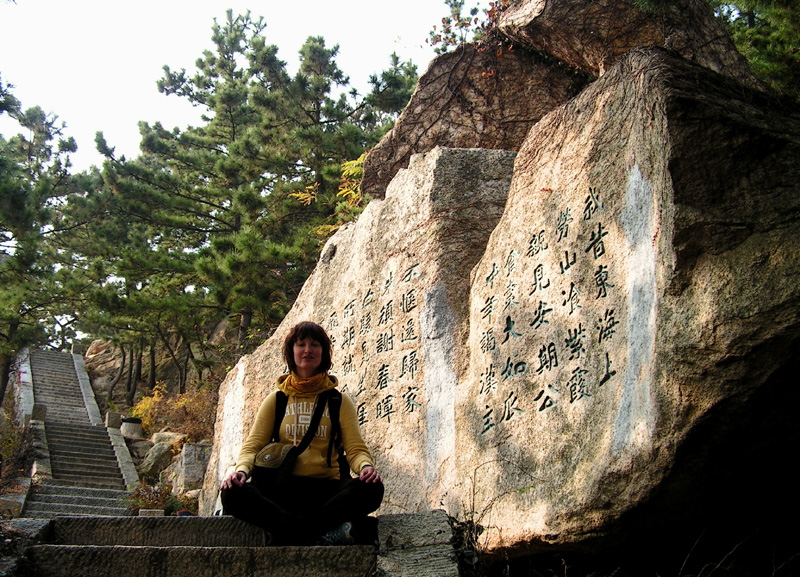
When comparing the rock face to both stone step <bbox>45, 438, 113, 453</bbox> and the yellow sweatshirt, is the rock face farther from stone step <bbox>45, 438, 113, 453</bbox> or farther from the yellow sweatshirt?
stone step <bbox>45, 438, 113, 453</bbox>

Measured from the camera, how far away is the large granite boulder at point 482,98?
21.5ft

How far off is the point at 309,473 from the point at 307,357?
58 cm

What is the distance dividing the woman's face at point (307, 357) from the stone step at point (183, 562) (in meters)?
0.94

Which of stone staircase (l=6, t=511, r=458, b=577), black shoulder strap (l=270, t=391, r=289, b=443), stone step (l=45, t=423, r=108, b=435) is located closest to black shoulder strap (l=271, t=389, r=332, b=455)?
black shoulder strap (l=270, t=391, r=289, b=443)

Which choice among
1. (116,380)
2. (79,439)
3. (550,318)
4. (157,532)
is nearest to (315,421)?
(157,532)

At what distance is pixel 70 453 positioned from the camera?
46.8 ft

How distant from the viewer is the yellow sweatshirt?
3.19 meters

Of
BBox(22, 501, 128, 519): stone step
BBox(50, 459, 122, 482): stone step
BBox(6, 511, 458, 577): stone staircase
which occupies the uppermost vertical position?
BBox(6, 511, 458, 577): stone staircase

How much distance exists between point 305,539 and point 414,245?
295cm

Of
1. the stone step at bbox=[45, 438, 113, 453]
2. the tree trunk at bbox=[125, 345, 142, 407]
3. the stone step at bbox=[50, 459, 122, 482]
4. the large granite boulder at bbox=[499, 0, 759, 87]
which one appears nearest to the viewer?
the large granite boulder at bbox=[499, 0, 759, 87]

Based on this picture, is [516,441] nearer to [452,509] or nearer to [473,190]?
[452,509]

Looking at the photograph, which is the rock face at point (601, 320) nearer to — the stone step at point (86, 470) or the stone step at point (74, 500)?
the stone step at point (74, 500)

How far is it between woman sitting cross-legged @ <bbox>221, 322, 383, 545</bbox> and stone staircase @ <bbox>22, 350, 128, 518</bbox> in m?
8.50

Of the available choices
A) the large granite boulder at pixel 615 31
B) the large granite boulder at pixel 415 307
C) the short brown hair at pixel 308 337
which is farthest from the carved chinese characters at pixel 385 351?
the large granite boulder at pixel 615 31
